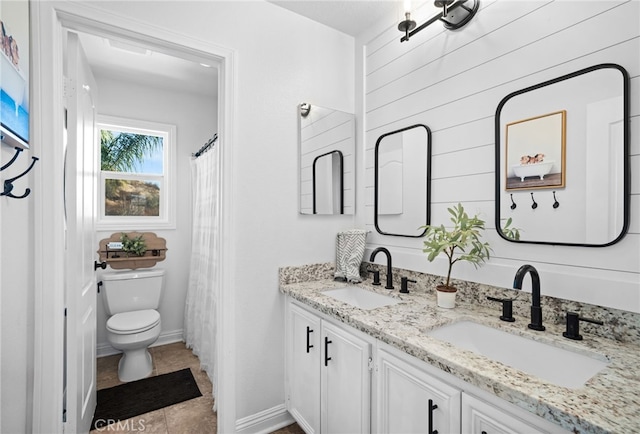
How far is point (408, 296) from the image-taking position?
5.63 feet

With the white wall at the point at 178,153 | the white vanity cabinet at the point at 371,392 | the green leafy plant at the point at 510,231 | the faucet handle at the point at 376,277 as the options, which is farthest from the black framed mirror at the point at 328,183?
the white wall at the point at 178,153

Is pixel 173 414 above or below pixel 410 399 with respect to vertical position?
below

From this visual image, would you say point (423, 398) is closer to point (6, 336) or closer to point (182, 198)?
point (6, 336)

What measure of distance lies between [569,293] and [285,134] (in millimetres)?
1611

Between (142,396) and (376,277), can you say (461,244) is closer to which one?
(376,277)

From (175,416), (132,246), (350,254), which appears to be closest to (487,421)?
(350,254)

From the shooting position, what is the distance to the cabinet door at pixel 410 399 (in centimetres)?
99

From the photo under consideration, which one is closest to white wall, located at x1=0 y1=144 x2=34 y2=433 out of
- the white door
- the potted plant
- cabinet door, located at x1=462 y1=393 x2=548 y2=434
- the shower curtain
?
the white door

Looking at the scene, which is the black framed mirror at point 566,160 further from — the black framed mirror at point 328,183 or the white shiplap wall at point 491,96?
the black framed mirror at point 328,183

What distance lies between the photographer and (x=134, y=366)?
2.50 m

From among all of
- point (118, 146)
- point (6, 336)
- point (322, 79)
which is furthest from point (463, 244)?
point (118, 146)

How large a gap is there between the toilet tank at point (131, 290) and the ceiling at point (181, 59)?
177 cm

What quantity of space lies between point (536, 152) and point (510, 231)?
345 millimetres

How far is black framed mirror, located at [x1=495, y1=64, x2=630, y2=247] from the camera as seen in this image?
3.65ft
